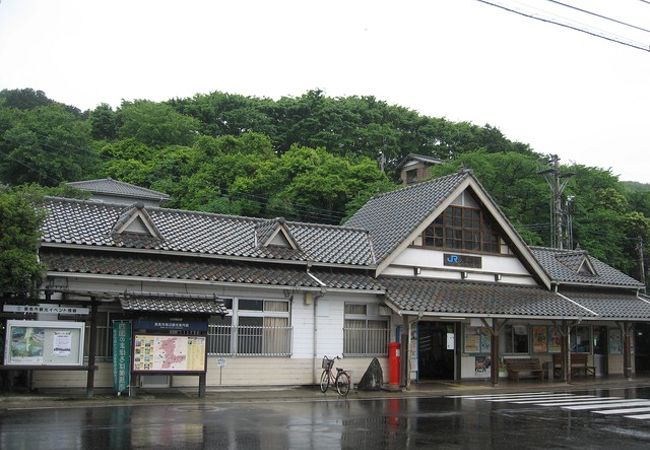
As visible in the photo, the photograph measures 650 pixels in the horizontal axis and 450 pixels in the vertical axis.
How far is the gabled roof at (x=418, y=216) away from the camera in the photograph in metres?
24.5

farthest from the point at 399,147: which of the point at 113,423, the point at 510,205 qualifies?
the point at 113,423

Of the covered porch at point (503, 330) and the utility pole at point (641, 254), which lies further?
the utility pole at point (641, 254)

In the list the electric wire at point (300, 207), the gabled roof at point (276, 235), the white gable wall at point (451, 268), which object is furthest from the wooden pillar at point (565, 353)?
the electric wire at point (300, 207)

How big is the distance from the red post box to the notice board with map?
674 centimetres

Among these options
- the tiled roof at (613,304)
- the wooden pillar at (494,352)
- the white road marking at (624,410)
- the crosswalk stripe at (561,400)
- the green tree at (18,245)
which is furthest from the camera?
the tiled roof at (613,304)

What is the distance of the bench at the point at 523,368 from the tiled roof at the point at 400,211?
21.8 ft

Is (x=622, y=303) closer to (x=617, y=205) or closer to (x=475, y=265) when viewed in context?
(x=475, y=265)

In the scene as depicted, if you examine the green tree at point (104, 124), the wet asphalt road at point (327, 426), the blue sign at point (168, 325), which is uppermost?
the green tree at point (104, 124)

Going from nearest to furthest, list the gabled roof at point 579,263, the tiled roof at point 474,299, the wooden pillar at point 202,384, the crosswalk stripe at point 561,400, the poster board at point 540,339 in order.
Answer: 1. the wooden pillar at point 202,384
2. the crosswalk stripe at point 561,400
3. the tiled roof at point 474,299
4. the poster board at point 540,339
5. the gabled roof at point 579,263

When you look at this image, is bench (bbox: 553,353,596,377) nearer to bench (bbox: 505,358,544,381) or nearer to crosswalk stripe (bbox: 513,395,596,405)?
bench (bbox: 505,358,544,381)

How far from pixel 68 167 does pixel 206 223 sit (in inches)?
1197

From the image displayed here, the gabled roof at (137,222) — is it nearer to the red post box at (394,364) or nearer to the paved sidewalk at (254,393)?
the paved sidewalk at (254,393)

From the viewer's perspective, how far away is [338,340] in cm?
2248

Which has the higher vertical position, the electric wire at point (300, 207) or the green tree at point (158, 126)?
the green tree at point (158, 126)
